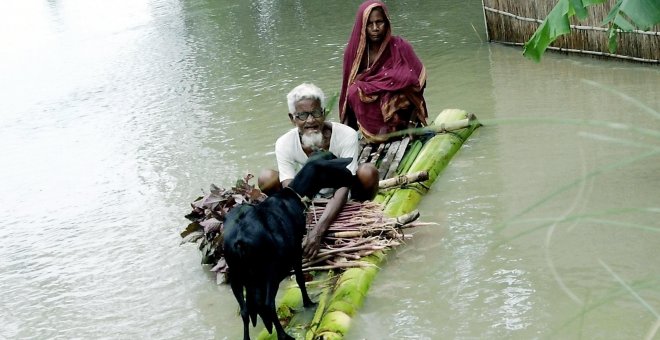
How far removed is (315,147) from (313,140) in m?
0.04

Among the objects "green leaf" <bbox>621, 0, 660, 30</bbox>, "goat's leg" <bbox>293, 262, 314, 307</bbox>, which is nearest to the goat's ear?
"goat's leg" <bbox>293, 262, 314, 307</bbox>

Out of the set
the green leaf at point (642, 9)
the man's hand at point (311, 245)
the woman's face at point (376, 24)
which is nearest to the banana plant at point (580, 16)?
the green leaf at point (642, 9)

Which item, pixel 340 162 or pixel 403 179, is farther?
pixel 403 179

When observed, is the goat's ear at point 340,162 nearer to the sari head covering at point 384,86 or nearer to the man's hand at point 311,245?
the man's hand at point 311,245

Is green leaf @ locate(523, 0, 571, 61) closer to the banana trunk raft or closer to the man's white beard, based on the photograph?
the banana trunk raft

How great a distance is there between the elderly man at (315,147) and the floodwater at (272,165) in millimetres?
430

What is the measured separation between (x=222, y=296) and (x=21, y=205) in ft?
9.85

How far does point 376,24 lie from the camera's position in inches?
241

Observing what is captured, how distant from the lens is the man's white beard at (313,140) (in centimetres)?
473

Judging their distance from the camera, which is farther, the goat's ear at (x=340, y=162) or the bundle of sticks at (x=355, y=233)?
the bundle of sticks at (x=355, y=233)

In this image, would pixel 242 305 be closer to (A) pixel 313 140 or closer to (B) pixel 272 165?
(A) pixel 313 140

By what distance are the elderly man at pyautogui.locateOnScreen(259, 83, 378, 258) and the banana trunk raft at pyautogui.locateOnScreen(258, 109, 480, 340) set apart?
9.0 inches

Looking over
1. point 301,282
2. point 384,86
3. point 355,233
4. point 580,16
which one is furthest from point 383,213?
point 580,16

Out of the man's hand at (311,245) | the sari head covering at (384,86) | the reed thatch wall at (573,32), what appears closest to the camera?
the man's hand at (311,245)
